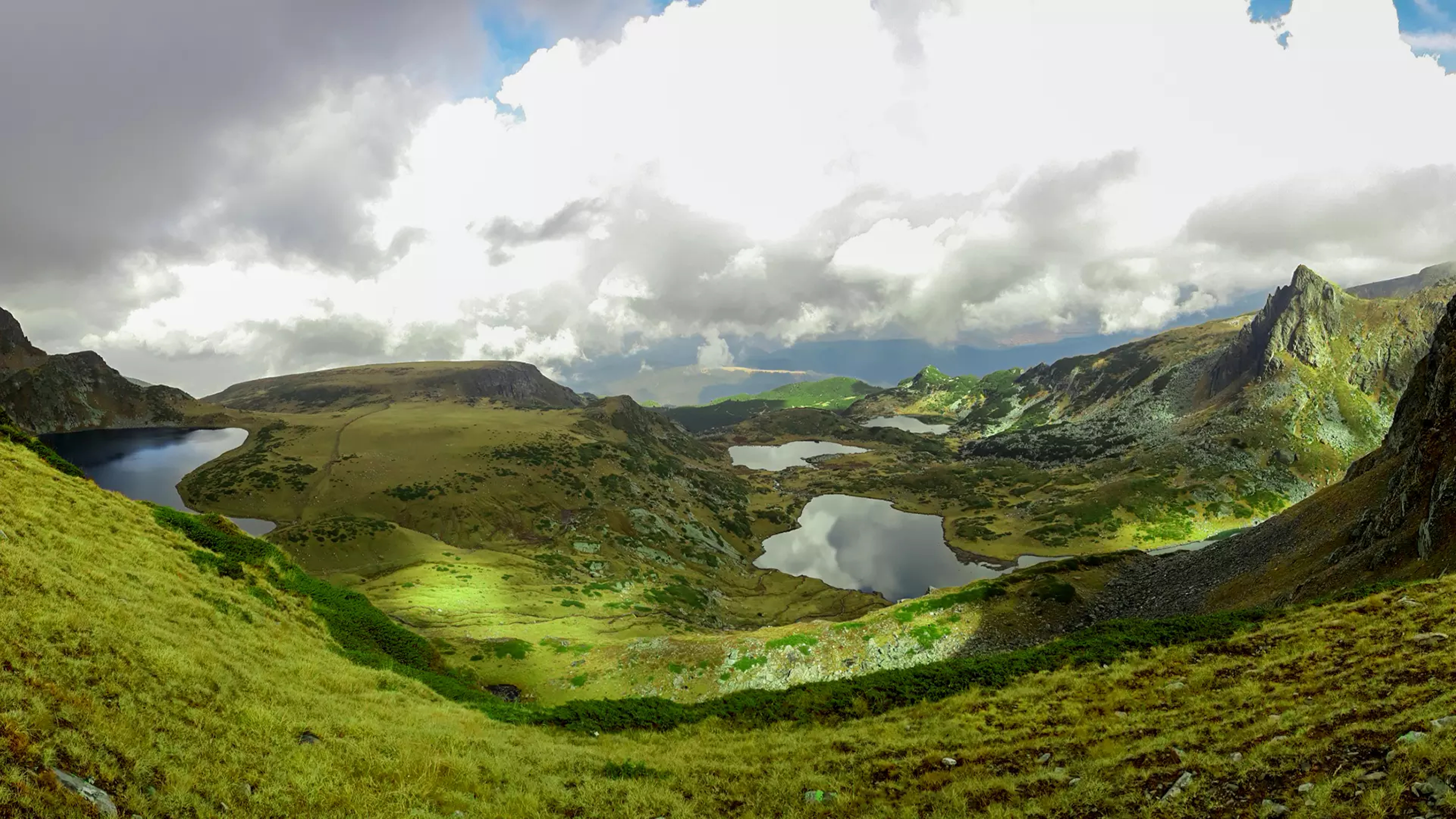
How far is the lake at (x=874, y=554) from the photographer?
11238 cm

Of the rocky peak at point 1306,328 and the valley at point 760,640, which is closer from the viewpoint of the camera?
the valley at point 760,640

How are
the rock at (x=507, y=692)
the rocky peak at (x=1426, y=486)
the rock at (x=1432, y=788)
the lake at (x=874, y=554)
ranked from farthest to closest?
the lake at (x=874, y=554) → the rock at (x=507, y=692) → the rocky peak at (x=1426, y=486) → the rock at (x=1432, y=788)

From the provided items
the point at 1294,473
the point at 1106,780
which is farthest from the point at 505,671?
the point at 1294,473

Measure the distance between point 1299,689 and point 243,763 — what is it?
3038 centimetres

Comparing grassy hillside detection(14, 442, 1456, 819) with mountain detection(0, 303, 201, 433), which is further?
mountain detection(0, 303, 201, 433)

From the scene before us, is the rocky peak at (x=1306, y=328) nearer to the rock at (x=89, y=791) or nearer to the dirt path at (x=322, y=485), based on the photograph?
the rock at (x=89, y=791)

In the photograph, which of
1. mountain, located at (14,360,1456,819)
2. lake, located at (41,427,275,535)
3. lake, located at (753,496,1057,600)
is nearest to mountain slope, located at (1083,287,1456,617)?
mountain, located at (14,360,1456,819)

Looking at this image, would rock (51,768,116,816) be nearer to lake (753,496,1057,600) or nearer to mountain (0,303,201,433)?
lake (753,496,1057,600)

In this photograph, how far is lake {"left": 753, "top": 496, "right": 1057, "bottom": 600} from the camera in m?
112

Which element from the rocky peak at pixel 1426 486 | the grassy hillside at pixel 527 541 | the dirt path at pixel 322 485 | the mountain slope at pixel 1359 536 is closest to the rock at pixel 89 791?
the grassy hillside at pixel 527 541

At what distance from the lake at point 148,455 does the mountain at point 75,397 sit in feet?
21.4

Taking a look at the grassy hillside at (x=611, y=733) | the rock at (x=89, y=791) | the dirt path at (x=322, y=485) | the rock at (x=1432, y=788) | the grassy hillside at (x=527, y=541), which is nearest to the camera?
the rock at (x=1432, y=788)

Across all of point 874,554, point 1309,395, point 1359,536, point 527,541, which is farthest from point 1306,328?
point 527,541

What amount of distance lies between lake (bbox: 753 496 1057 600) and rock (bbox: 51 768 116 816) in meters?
94.2
